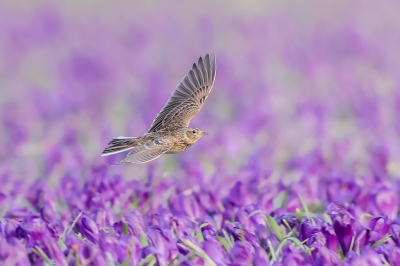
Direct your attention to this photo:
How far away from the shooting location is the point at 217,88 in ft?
17.9

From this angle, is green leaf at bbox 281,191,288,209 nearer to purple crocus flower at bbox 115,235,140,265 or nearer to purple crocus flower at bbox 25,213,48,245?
purple crocus flower at bbox 115,235,140,265

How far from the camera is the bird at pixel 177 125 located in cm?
169

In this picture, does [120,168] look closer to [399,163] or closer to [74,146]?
[74,146]

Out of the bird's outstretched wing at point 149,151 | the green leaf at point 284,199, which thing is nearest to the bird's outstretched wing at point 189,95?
the bird's outstretched wing at point 149,151

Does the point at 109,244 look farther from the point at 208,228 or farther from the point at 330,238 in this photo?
the point at 330,238

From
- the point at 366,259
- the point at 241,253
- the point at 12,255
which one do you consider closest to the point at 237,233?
the point at 241,253

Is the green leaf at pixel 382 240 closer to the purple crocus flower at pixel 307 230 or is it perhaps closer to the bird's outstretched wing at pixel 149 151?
the purple crocus flower at pixel 307 230

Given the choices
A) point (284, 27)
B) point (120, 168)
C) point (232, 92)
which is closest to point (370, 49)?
point (284, 27)

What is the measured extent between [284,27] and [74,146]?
3881mm

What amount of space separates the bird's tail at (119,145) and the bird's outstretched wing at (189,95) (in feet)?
0.49

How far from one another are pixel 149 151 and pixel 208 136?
7.82 ft

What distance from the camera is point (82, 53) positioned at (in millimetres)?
6211

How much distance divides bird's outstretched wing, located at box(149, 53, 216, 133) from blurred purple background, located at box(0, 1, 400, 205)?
684 mm

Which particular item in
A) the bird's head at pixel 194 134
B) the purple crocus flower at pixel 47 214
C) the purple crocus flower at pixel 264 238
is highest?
the bird's head at pixel 194 134
